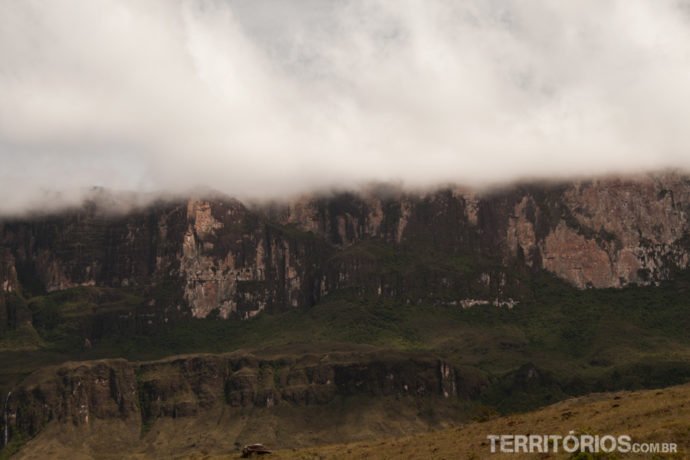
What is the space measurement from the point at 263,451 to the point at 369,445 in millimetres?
12850

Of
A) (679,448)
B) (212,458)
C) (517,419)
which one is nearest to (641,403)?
(517,419)

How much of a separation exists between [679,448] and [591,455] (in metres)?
7.31

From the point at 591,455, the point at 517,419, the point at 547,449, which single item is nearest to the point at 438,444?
the point at 517,419

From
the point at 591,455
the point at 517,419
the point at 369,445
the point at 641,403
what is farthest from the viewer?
the point at 369,445

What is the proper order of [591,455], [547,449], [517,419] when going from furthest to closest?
1. [517,419]
2. [547,449]
3. [591,455]

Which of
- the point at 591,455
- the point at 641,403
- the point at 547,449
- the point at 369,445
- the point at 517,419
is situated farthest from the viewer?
the point at 369,445

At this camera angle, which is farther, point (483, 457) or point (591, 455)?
point (483, 457)

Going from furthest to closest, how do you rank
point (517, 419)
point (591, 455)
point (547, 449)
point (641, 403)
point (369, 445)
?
point (369, 445) → point (517, 419) → point (641, 403) → point (547, 449) → point (591, 455)

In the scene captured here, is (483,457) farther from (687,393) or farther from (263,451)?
(263,451)

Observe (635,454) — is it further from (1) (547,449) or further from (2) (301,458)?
(2) (301,458)

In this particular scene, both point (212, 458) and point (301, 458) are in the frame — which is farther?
point (212, 458)

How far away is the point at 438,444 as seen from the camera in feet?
399

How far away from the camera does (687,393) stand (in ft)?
386

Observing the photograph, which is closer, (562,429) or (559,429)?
(562,429)
